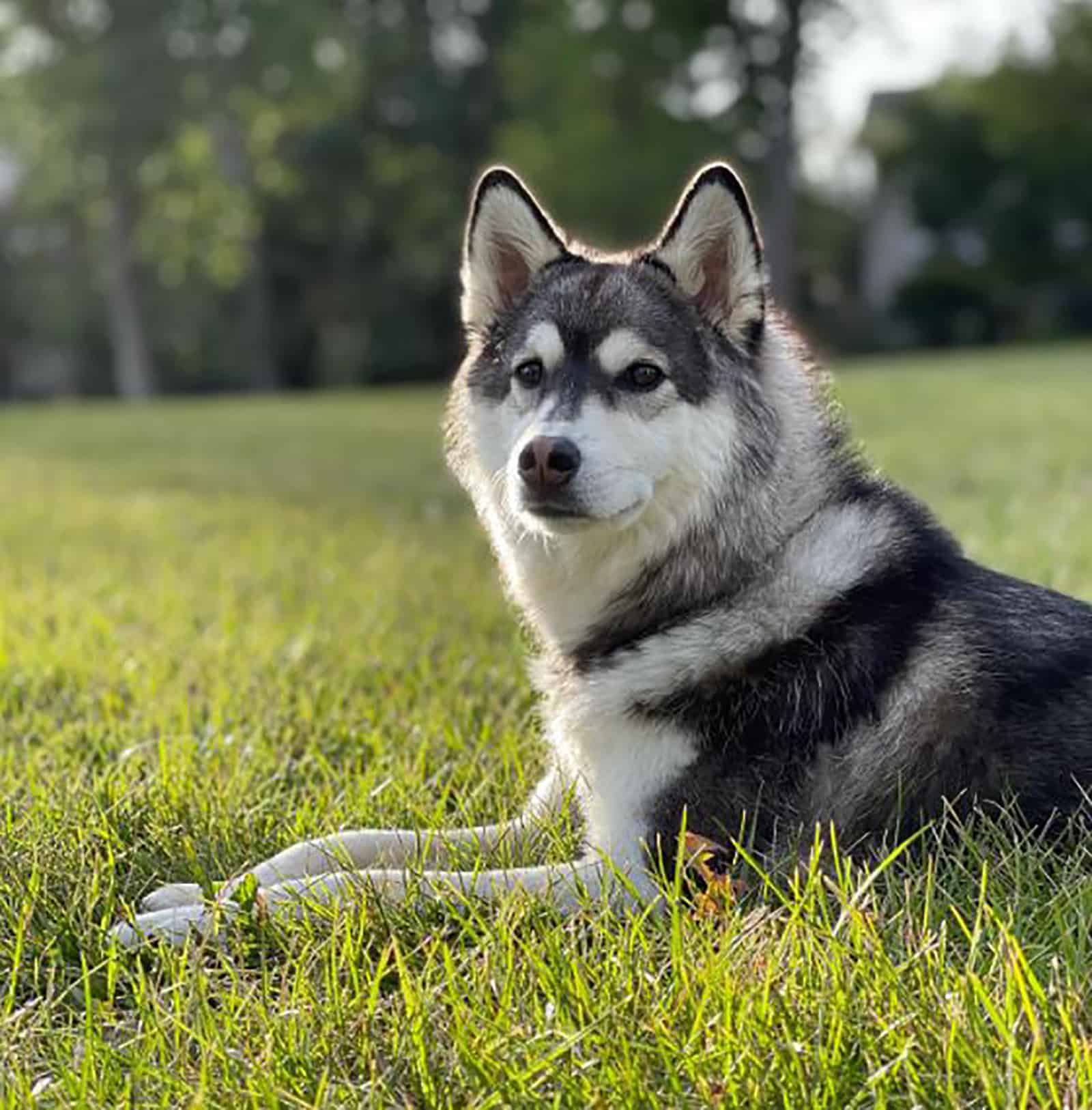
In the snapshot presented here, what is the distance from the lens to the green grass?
6.32 feet

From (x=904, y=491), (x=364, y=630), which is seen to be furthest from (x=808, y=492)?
(x=364, y=630)

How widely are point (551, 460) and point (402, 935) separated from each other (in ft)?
3.38

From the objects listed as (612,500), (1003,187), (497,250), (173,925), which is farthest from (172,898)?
(1003,187)

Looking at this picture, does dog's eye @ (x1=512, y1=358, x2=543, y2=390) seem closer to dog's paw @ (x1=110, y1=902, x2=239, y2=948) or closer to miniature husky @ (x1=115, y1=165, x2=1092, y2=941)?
miniature husky @ (x1=115, y1=165, x2=1092, y2=941)

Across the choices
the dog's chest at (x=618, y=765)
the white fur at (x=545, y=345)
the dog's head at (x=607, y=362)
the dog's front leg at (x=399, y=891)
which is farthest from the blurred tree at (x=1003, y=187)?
the dog's front leg at (x=399, y=891)

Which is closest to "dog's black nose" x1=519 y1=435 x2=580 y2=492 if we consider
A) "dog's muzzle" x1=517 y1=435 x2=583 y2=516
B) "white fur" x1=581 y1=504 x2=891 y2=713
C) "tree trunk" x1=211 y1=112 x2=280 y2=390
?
"dog's muzzle" x1=517 y1=435 x2=583 y2=516

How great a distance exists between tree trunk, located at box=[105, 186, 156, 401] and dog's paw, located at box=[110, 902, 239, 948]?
1206 inches

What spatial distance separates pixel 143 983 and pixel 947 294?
37.7m

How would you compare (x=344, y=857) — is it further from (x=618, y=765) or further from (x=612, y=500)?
(x=612, y=500)

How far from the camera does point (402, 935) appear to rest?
2.45 meters

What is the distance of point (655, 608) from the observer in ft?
9.78

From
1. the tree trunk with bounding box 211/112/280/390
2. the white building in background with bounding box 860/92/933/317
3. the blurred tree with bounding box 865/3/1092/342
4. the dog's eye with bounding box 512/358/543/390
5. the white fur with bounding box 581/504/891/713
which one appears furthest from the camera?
the white building in background with bounding box 860/92/933/317

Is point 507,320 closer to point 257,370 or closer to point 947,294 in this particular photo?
point 257,370

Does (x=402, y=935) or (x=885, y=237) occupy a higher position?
(x=885, y=237)
